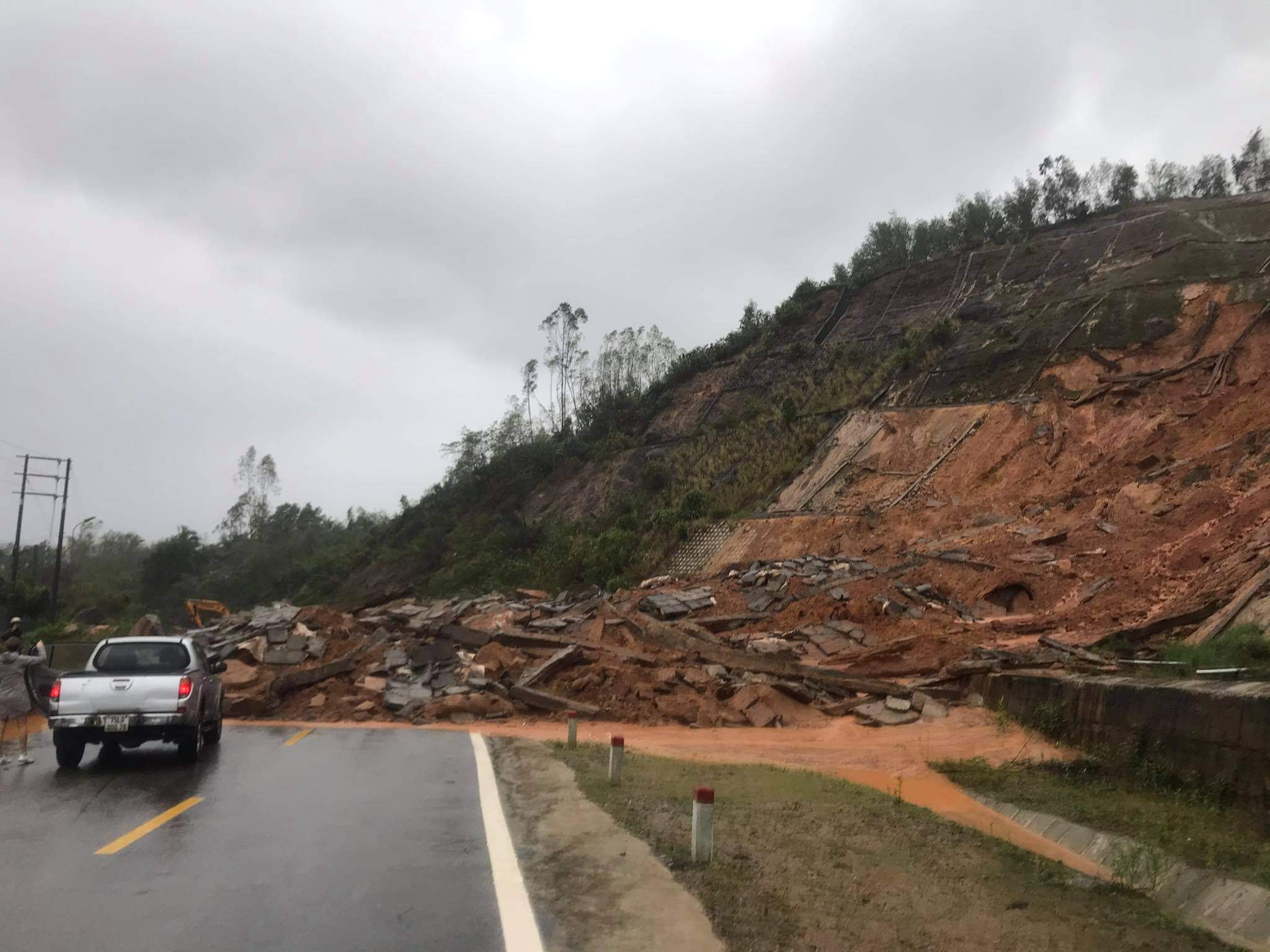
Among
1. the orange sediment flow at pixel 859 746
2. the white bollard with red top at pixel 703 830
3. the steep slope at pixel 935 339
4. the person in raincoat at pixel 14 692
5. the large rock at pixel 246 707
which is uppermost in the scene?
the steep slope at pixel 935 339

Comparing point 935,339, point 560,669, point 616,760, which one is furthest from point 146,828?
point 935,339

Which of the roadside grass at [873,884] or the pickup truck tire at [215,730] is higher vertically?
the pickup truck tire at [215,730]

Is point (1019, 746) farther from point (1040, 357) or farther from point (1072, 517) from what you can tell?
point (1040, 357)

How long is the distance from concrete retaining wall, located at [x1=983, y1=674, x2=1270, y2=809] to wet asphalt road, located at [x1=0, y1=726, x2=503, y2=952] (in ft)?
24.3

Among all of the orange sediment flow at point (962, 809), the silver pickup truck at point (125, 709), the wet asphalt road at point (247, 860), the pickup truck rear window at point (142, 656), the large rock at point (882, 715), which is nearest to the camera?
the wet asphalt road at point (247, 860)

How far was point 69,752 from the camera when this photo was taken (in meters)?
11.9

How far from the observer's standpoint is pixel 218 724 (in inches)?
572

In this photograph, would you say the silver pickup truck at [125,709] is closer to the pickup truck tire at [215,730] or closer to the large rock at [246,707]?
the pickup truck tire at [215,730]

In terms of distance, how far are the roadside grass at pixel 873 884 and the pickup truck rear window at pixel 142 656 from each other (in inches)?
254

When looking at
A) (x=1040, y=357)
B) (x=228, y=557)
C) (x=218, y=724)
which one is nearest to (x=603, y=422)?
(x=1040, y=357)

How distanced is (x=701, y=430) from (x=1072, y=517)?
29038 millimetres

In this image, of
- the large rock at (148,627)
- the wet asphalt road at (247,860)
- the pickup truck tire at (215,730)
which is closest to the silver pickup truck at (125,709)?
the wet asphalt road at (247,860)

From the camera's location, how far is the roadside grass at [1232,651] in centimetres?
1298

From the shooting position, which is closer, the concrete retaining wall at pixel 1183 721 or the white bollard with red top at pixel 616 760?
the concrete retaining wall at pixel 1183 721
